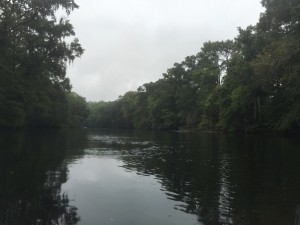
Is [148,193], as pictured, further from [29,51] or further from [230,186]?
[29,51]

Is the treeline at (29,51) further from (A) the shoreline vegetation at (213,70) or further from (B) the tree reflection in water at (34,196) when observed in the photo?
(B) the tree reflection in water at (34,196)

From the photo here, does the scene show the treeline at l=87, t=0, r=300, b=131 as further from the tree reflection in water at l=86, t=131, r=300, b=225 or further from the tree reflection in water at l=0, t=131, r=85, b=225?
the tree reflection in water at l=0, t=131, r=85, b=225

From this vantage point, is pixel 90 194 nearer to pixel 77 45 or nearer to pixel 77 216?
pixel 77 216

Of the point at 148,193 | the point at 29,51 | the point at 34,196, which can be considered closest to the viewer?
the point at 34,196

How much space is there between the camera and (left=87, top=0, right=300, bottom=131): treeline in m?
33.0

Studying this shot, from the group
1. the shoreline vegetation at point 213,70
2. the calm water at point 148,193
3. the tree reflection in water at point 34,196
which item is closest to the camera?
the tree reflection in water at point 34,196

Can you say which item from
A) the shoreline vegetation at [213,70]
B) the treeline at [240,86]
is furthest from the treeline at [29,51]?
the treeline at [240,86]

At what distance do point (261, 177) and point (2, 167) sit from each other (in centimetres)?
1119

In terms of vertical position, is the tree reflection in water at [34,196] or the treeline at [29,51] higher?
the treeline at [29,51]

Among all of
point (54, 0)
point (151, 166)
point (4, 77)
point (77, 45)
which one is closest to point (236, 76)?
point (77, 45)

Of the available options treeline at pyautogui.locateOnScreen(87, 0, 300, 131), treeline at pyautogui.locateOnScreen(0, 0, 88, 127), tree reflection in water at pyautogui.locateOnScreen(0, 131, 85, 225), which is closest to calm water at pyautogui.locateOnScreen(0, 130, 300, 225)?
tree reflection in water at pyautogui.locateOnScreen(0, 131, 85, 225)

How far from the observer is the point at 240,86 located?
53.7 metres

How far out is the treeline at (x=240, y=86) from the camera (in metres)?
33.0

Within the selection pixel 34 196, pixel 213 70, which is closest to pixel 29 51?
pixel 34 196
